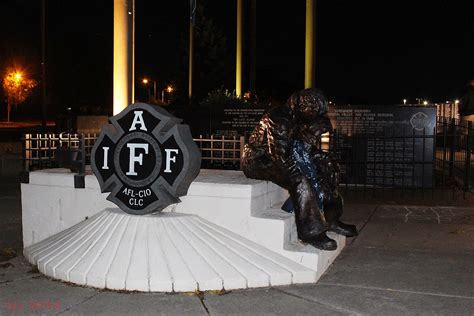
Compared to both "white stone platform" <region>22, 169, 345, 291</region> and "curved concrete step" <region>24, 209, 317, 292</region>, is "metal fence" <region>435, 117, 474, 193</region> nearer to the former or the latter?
"white stone platform" <region>22, 169, 345, 291</region>

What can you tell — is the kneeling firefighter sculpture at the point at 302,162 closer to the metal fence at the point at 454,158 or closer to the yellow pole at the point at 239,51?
the metal fence at the point at 454,158

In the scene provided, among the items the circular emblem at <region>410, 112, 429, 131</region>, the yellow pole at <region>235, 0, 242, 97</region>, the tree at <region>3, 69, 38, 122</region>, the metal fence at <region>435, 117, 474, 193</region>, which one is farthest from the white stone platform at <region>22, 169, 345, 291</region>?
the tree at <region>3, 69, 38, 122</region>

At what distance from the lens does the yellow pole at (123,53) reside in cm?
939

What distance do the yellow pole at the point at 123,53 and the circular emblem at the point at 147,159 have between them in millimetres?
3432

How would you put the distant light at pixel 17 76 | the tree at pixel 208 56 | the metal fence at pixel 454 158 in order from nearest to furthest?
1. the metal fence at pixel 454 158
2. the tree at pixel 208 56
3. the distant light at pixel 17 76

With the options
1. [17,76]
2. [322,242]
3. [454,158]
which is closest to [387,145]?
[454,158]

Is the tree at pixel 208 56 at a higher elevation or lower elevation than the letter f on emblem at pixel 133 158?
higher

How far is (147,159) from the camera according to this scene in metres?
5.95

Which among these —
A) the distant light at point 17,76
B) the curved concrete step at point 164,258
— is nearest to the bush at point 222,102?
the curved concrete step at point 164,258

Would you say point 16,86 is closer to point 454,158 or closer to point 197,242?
point 454,158

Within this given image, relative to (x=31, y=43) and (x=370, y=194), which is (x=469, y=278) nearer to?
(x=370, y=194)

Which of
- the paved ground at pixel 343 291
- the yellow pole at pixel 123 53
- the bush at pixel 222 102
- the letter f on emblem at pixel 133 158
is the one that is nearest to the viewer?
the paved ground at pixel 343 291

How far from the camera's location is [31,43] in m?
59.2

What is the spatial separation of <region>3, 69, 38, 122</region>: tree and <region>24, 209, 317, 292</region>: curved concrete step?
48.7m
